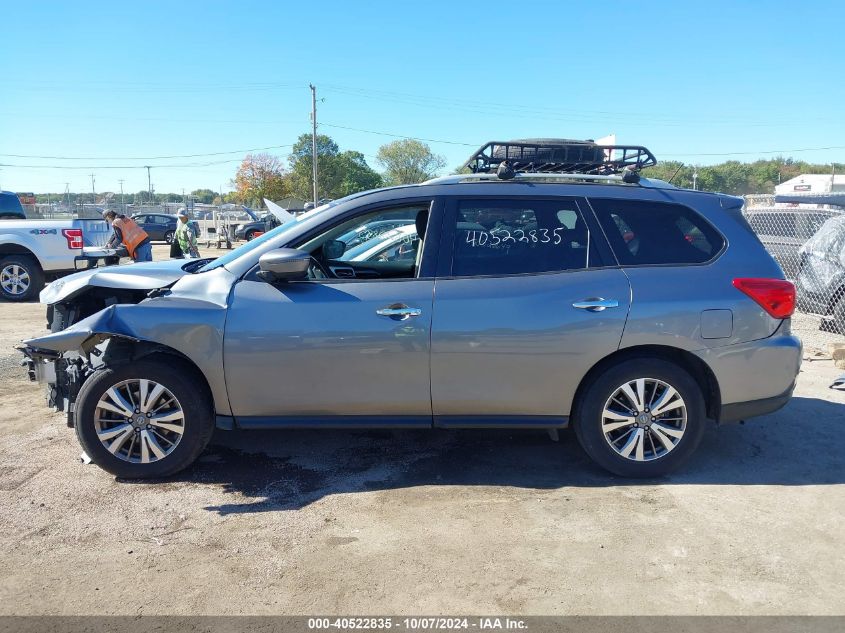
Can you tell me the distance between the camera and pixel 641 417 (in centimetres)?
413

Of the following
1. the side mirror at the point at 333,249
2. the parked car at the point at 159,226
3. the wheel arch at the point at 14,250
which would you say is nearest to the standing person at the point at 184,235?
the wheel arch at the point at 14,250

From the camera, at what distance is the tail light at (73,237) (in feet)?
38.0

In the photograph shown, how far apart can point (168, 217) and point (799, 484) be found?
1382 inches

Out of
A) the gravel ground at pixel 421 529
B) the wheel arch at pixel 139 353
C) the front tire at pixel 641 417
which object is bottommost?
the gravel ground at pixel 421 529

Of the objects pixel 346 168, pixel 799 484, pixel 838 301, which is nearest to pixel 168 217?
pixel 838 301

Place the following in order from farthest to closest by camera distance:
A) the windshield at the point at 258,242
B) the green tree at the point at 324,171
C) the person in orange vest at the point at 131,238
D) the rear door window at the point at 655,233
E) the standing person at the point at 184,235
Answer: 1. the green tree at the point at 324,171
2. the standing person at the point at 184,235
3. the person in orange vest at the point at 131,238
4. the windshield at the point at 258,242
5. the rear door window at the point at 655,233

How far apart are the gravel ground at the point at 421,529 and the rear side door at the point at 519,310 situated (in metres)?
0.57

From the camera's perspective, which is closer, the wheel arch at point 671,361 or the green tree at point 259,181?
the wheel arch at point 671,361

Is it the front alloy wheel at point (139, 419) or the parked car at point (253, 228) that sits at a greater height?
the parked car at point (253, 228)

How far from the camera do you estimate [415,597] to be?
2979 millimetres

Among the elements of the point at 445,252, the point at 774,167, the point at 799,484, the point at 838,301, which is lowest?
the point at 799,484

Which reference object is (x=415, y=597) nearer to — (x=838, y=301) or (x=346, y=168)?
(x=838, y=301)

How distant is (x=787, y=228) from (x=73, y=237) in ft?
40.6

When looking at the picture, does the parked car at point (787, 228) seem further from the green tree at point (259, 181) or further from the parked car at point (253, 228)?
the green tree at point (259, 181)
